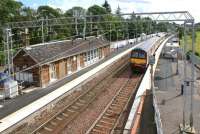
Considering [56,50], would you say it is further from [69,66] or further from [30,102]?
[30,102]

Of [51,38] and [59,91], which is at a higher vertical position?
Result: [51,38]

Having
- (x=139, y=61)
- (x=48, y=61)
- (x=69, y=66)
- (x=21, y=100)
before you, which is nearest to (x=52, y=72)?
(x=48, y=61)

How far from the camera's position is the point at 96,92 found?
2662cm

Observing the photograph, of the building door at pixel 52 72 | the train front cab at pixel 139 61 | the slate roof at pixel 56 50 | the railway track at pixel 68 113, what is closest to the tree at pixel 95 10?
the slate roof at pixel 56 50

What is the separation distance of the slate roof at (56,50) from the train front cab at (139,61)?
716 cm

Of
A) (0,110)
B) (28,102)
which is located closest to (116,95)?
(28,102)

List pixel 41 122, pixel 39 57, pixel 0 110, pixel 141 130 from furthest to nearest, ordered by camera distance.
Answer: pixel 39 57, pixel 0 110, pixel 41 122, pixel 141 130

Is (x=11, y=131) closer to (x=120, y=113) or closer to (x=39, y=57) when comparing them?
(x=120, y=113)

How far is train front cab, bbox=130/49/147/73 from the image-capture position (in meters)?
36.4

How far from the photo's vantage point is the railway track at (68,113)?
688 inches

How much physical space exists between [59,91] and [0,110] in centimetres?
586

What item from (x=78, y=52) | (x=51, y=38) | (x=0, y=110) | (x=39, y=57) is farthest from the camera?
(x=51, y=38)

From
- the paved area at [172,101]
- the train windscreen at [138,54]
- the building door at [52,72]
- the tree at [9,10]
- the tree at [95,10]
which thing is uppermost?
the tree at [95,10]

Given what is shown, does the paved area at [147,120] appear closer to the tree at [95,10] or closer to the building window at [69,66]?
the building window at [69,66]
